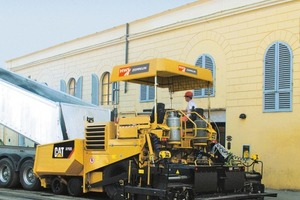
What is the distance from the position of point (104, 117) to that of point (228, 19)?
5.93 meters

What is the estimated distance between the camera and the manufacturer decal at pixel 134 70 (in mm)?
11531

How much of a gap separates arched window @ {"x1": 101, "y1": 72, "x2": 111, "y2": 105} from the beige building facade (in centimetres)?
128

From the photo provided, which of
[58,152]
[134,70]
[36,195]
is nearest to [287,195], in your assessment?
[134,70]

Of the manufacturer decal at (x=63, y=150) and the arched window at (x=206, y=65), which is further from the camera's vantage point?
the arched window at (x=206, y=65)

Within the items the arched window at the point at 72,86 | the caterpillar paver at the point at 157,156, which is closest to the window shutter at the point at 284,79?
the caterpillar paver at the point at 157,156

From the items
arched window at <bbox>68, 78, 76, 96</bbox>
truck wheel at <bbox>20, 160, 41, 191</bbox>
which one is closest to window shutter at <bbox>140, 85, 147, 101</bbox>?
arched window at <bbox>68, 78, 76, 96</bbox>

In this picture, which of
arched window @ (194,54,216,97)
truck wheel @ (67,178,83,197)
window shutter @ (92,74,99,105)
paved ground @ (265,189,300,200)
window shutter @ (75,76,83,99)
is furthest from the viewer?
window shutter @ (75,76,83,99)

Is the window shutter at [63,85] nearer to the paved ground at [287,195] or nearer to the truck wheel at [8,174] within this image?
the truck wheel at [8,174]

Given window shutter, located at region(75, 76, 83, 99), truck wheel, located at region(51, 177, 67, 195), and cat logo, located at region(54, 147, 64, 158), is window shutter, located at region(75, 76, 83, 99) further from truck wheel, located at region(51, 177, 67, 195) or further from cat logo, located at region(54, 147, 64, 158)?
cat logo, located at region(54, 147, 64, 158)

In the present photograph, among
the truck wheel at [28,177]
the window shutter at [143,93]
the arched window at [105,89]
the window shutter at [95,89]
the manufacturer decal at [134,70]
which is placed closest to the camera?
the manufacturer decal at [134,70]

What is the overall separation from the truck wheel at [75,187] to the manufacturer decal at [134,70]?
2984 millimetres

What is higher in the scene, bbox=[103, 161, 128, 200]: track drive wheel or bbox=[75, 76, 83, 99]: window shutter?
bbox=[75, 76, 83, 99]: window shutter

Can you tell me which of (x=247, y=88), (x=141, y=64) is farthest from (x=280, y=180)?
(x=141, y=64)

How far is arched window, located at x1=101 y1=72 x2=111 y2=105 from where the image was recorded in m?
23.5
